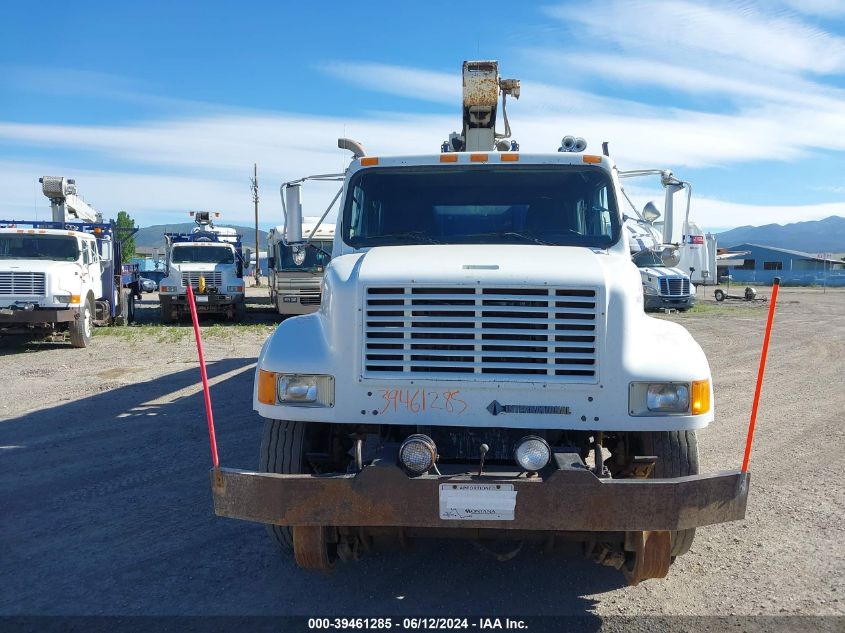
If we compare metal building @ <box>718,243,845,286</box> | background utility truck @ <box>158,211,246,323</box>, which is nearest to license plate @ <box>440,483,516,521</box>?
background utility truck @ <box>158,211,246,323</box>

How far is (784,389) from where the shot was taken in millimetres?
9977

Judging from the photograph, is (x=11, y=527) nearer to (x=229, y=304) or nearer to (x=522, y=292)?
(x=522, y=292)

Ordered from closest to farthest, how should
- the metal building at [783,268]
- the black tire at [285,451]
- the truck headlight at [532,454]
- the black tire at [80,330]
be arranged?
1. the truck headlight at [532,454]
2. the black tire at [285,451]
3. the black tire at [80,330]
4. the metal building at [783,268]

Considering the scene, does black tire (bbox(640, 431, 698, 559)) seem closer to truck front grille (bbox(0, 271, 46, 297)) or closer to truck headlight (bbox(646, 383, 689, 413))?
truck headlight (bbox(646, 383, 689, 413))

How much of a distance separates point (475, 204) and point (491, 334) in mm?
1555

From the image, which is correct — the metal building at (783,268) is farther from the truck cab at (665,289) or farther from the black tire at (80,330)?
the black tire at (80,330)

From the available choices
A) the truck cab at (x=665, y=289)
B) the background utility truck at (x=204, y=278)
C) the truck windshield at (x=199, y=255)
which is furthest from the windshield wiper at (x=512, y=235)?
the truck cab at (x=665, y=289)

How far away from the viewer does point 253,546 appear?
456cm

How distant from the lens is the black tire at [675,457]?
12.0ft

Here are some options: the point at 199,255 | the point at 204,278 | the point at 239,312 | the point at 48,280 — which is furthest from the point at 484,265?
the point at 199,255

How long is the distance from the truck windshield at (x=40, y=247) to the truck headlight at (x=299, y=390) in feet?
41.7

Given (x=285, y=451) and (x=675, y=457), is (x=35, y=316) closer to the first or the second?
(x=285, y=451)

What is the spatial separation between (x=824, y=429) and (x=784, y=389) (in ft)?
8.23

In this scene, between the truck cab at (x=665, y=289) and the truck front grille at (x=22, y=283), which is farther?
the truck cab at (x=665, y=289)
